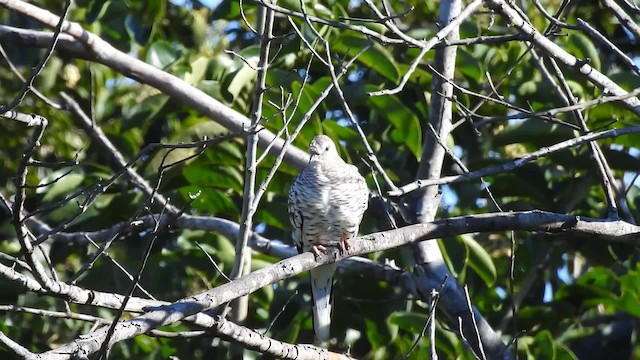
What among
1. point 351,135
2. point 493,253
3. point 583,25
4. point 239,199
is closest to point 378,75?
point 351,135

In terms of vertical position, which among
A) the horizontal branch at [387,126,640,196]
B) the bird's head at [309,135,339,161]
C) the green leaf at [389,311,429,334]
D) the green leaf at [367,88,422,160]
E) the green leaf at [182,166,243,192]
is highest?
the green leaf at [367,88,422,160]

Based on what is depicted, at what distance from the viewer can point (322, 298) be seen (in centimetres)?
476

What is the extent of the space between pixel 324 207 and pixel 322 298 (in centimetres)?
42

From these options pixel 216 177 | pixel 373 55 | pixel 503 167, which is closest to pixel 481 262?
pixel 373 55

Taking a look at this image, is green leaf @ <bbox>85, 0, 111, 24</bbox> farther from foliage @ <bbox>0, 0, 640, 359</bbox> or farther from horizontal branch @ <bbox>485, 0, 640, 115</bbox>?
horizontal branch @ <bbox>485, 0, 640, 115</bbox>

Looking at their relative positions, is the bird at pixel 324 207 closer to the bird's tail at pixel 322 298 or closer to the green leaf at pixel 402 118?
the bird's tail at pixel 322 298

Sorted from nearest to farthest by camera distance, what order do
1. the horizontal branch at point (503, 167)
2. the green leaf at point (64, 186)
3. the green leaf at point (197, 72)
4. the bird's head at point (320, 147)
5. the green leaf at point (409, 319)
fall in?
the horizontal branch at point (503, 167) < the green leaf at point (409, 319) < the bird's head at point (320, 147) < the green leaf at point (64, 186) < the green leaf at point (197, 72)

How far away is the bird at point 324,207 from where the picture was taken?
15.2 feet

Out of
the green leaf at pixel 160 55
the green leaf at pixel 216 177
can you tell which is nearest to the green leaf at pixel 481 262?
the green leaf at pixel 216 177

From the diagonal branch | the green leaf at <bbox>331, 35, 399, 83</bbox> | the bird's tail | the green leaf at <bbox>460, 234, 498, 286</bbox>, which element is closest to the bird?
the bird's tail

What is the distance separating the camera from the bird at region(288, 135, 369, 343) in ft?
15.2

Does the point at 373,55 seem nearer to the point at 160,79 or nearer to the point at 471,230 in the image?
the point at 160,79

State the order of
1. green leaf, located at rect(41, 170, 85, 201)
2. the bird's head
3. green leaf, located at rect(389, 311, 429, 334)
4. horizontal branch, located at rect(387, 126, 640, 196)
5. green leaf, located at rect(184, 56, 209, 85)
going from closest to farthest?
horizontal branch, located at rect(387, 126, 640, 196) → green leaf, located at rect(389, 311, 429, 334) → the bird's head → green leaf, located at rect(41, 170, 85, 201) → green leaf, located at rect(184, 56, 209, 85)

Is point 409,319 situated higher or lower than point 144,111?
lower
